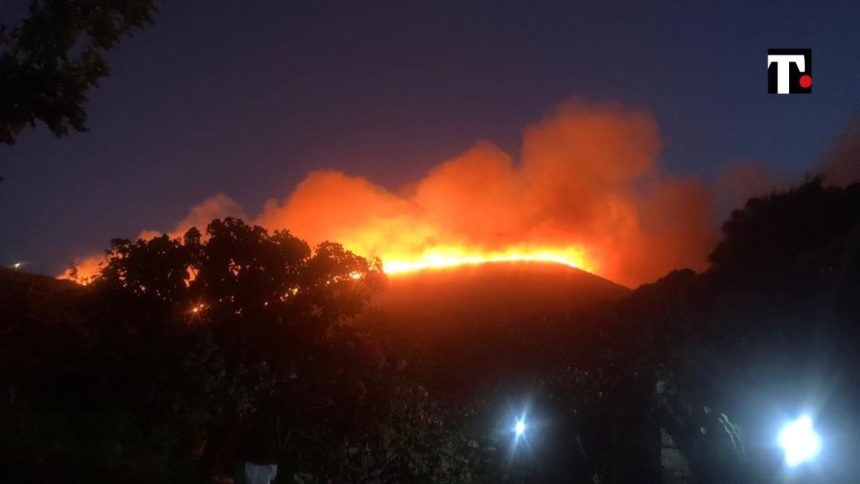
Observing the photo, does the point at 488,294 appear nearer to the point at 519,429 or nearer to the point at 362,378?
the point at 519,429

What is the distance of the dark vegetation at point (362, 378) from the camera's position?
17.9 meters

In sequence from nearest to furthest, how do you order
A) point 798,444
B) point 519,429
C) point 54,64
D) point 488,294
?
point 54,64 → point 798,444 → point 519,429 → point 488,294

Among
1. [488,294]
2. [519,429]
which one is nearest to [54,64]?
[519,429]

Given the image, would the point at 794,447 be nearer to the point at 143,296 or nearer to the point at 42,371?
the point at 143,296

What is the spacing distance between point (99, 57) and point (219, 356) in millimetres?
8550

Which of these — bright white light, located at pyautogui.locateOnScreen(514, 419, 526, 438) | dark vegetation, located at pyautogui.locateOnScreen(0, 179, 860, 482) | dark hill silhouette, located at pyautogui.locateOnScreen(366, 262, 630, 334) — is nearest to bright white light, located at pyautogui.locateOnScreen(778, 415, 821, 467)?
dark vegetation, located at pyautogui.locateOnScreen(0, 179, 860, 482)

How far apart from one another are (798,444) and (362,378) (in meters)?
14.9

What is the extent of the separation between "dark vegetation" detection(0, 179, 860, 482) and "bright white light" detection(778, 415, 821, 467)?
0.50m

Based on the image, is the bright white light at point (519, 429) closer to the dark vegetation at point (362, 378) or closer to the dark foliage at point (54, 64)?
the dark vegetation at point (362, 378)

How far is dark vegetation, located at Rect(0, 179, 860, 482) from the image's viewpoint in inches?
704

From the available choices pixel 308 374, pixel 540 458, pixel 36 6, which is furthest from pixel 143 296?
pixel 540 458

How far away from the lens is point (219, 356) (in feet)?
60.5

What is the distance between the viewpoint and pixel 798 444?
21531 mm

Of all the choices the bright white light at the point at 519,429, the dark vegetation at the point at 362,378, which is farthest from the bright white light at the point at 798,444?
the bright white light at the point at 519,429
